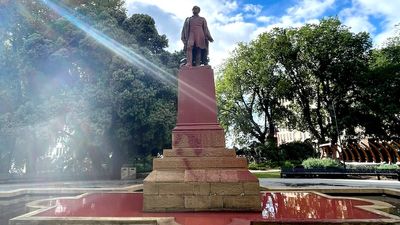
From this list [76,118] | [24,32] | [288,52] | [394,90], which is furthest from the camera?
[288,52]

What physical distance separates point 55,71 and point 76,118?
5.20 m

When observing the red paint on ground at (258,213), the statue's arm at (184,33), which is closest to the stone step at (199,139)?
the red paint on ground at (258,213)

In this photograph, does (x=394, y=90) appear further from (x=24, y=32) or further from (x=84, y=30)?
(x=24, y=32)

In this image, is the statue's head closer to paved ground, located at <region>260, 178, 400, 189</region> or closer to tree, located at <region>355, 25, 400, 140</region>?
paved ground, located at <region>260, 178, 400, 189</region>

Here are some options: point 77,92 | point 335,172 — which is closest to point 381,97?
point 335,172

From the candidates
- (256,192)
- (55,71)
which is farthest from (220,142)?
(55,71)

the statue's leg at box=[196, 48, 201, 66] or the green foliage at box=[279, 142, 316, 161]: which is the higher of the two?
the statue's leg at box=[196, 48, 201, 66]

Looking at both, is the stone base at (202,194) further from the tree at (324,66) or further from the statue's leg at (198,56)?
the tree at (324,66)

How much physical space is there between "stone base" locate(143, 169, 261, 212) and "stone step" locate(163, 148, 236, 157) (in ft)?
2.55

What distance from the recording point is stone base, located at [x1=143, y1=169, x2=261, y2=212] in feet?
27.0

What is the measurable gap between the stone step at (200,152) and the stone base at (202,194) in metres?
0.78

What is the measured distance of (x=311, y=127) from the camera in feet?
131

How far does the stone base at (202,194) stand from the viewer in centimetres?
823

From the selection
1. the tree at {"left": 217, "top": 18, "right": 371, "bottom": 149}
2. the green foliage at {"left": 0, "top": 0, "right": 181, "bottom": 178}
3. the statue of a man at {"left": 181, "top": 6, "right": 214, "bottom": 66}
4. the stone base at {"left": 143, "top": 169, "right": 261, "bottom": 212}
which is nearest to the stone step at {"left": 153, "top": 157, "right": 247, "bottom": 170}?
the stone base at {"left": 143, "top": 169, "right": 261, "bottom": 212}
